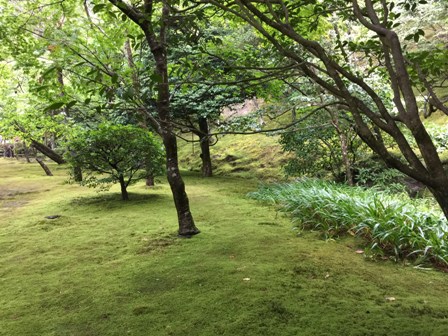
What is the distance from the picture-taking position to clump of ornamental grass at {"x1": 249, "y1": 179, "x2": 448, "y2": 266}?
3.86m

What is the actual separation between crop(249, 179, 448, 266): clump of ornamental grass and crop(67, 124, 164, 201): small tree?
11.7ft

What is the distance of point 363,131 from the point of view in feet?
5.06

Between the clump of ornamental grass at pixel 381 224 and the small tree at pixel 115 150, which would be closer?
the clump of ornamental grass at pixel 381 224

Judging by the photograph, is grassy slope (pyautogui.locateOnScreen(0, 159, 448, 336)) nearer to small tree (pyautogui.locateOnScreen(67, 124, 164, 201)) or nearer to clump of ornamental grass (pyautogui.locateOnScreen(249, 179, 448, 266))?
clump of ornamental grass (pyautogui.locateOnScreen(249, 179, 448, 266))

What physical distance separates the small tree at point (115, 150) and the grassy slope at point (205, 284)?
2.29 metres

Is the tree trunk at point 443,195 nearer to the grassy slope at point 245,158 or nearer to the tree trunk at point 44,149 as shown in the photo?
the grassy slope at point 245,158

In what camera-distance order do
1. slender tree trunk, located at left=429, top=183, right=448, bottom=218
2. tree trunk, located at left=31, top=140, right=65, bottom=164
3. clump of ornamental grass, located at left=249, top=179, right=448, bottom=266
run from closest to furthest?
1. slender tree trunk, located at left=429, top=183, right=448, bottom=218
2. clump of ornamental grass, located at left=249, top=179, right=448, bottom=266
3. tree trunk, located at left=31, top=140, right=65, bottom=164

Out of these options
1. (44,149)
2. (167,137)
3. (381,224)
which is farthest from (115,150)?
(44,149)

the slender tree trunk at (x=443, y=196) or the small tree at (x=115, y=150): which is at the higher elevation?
the small tree at (x=115, y=150)

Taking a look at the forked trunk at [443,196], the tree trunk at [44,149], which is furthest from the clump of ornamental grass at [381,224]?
the tree trunk at [44,149]

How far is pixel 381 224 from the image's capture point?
436 cm

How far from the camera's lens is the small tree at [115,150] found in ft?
25.0

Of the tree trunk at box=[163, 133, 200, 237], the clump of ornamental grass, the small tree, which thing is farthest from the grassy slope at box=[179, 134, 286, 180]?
the tree trunk at box=[163, 133, 200, 237]

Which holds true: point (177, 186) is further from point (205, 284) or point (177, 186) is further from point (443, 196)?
point (443, 196)
